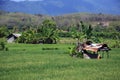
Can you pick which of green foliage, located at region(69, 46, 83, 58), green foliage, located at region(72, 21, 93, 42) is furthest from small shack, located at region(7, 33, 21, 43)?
green foliage, located at region(69, 46, 83, 58)

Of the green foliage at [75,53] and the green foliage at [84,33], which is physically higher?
the green foliage at [84,33]

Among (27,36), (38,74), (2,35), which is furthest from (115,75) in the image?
(2,35)

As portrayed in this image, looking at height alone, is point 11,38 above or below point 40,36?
below

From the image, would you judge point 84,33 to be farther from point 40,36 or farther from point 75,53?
point 75,53

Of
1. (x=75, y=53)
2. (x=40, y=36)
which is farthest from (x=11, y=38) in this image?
(x=75, y=53)

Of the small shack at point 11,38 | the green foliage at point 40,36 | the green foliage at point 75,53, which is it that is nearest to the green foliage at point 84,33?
the green foliage at point 40,36

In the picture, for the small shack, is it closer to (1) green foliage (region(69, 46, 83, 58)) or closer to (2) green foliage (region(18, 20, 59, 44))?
(2) green foliage (region(18, 20, 59, 44))

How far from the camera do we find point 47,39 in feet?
261

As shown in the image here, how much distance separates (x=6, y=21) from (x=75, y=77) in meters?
178

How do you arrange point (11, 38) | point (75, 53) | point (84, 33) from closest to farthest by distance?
point (75, 53) < point (84, 33) < point (11, 38)

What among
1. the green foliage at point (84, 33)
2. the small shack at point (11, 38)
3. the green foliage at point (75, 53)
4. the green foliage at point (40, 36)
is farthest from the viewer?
the small shack at point (11, 38)

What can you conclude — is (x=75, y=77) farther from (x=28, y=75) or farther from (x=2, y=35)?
(x=2, y=35)

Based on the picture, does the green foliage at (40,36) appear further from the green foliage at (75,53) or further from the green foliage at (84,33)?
the green foliage at (75,53)

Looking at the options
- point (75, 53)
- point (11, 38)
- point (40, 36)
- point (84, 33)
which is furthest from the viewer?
point (11, 38)
